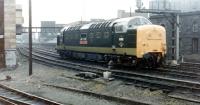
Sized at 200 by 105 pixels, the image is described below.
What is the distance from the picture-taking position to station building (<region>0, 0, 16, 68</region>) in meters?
30.2

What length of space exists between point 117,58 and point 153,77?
571 centimetres

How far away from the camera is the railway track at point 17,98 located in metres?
15.1

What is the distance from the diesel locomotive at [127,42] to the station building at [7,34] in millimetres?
5958

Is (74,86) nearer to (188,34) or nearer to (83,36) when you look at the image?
(83,36)

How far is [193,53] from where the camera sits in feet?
133

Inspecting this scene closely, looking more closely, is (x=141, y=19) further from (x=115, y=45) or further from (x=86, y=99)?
(x=86, y=99)

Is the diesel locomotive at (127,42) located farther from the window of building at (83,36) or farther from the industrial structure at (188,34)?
the industrial structure at (188,34)

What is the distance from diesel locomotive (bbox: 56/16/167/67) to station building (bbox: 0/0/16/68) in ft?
19.5

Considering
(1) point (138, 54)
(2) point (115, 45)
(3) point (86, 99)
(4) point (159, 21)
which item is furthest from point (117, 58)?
(4) point (159, 21)

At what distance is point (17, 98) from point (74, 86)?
3.61 m

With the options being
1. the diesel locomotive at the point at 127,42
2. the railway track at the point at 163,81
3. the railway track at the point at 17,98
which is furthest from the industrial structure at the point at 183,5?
the railway track at the point at 17,98

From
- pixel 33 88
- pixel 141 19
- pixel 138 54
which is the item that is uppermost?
pixel 141 19

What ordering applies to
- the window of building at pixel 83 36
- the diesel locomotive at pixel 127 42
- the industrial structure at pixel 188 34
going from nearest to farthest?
the diesel locomotive at pixel 127 42 < the window of building at pixel 83 36 < the industrial structure at pixel 188 34

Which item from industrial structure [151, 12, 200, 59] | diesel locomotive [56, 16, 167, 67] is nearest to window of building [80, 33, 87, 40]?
diesel locomotive [56, 16, 167, 67]
